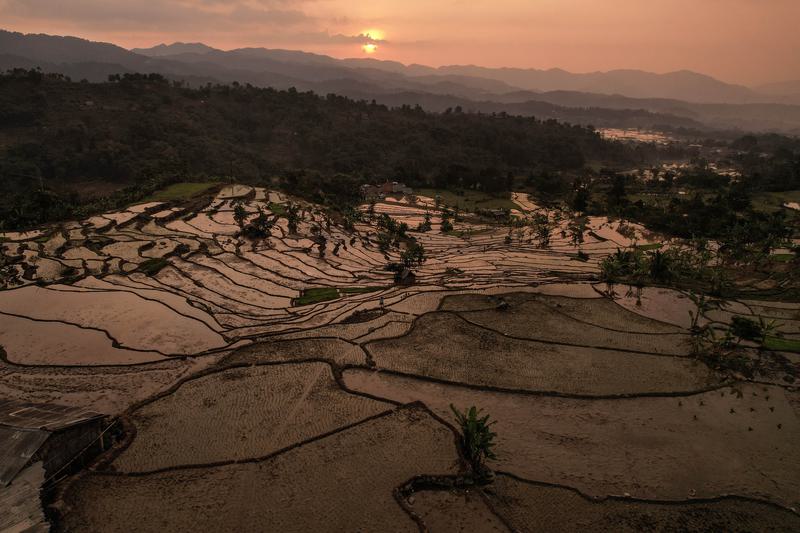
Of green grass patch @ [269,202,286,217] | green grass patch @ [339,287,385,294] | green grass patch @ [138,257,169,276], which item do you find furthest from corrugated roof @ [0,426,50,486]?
green grass patch @ [269,202,286,217]

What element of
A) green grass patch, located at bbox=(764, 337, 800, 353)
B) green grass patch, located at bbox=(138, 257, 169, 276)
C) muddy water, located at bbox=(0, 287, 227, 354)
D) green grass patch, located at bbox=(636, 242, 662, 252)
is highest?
green grass patch, located at bbox=(636, 242, 662, 252)

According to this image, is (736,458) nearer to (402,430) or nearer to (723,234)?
(402,430)

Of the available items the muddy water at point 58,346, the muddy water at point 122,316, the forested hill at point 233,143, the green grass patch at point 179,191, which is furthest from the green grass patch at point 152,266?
the green grass patch at point 179,191

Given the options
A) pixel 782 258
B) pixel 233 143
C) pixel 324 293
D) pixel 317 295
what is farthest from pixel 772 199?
pixel 233 143

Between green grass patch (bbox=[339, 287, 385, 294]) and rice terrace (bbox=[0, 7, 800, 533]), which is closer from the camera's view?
rice terrace (bbox=[0, 7, 800, 533])

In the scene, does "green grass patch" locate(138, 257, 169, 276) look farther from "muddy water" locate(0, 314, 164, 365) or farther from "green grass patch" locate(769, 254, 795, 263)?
"green grass patch" locate(769, 254, 795, 263)

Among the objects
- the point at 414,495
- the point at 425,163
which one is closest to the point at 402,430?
the point at 414,495
